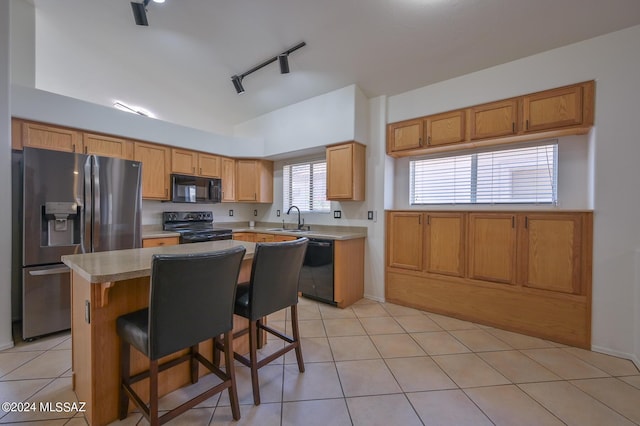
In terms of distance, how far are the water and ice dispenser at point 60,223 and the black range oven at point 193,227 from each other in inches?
43.4

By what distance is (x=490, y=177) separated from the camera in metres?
3.01

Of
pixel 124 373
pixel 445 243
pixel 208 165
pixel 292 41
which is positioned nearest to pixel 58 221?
pixel 124 373

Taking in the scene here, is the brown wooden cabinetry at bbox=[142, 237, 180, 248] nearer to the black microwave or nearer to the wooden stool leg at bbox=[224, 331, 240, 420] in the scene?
the black microwave

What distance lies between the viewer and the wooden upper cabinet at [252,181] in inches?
176

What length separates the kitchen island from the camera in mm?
1348

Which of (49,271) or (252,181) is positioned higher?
(252,181)

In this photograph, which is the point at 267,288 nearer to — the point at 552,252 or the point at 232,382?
the point at 232,382

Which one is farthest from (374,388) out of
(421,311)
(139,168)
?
(139,168)

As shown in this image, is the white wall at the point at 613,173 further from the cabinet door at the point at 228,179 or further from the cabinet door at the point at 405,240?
the cabinet door at the point at 228,179

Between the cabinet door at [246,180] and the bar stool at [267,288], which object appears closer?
the bar stool at [267,288]

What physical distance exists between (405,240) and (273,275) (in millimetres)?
2098

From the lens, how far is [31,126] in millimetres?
2600

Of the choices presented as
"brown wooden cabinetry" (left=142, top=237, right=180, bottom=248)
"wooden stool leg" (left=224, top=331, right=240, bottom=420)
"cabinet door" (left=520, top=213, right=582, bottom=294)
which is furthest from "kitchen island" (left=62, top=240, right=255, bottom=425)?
"cabinet door" (left=520, top=213, right=582, bottom=294)

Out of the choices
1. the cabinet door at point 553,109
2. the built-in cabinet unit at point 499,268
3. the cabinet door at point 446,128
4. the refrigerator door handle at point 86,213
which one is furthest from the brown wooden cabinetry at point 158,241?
the cabinet door at point 553,109
